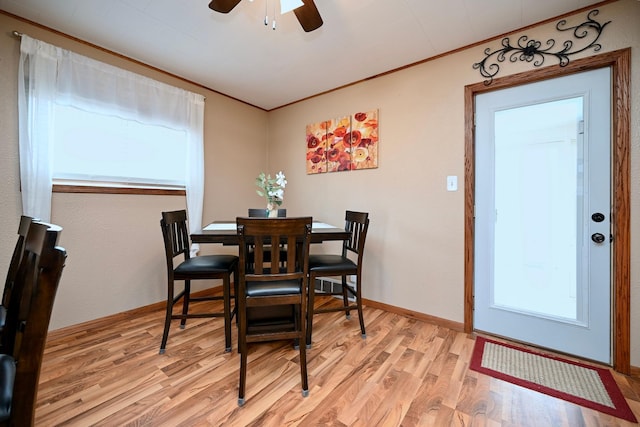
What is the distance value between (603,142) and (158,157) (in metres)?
3.66

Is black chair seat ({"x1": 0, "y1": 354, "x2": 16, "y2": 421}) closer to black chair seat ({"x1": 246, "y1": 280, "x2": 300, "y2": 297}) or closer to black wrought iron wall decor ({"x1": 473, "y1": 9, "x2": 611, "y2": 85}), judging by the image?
black chair seat ({"x1": 246, "y1": 280, "x2": 300, "y2": 297})

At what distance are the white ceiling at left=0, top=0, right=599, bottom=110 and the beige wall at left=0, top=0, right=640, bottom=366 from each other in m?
0.17

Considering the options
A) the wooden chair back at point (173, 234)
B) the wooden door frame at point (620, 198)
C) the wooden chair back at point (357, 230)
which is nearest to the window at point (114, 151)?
the wooden chair back at point (173, 234)

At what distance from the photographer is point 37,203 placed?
6.26 feet

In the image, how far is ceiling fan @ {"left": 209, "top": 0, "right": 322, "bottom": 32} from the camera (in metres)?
1.47

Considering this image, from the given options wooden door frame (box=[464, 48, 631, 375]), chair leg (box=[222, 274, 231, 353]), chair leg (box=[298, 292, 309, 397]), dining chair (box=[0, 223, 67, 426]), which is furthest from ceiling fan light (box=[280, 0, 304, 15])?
wooden door frame (box=[464, 48, 631, 375])

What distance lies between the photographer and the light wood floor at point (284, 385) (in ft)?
4.27

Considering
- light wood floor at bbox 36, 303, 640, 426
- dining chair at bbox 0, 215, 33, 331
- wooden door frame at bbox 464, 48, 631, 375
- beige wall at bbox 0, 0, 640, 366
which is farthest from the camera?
beige wall at bbox 0, 0, 640, 366

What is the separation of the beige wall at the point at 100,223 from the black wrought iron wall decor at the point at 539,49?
9.16ft

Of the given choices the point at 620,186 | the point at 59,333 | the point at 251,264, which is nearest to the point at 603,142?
the point at 620,186

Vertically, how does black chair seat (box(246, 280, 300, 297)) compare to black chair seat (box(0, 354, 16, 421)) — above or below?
above

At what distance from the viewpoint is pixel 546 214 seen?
1.94m

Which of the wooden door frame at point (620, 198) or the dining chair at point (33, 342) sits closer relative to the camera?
the dining chair at point (33, 342)

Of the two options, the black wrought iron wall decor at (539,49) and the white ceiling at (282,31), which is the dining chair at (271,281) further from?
the black wrought iron wall decor at (539,49)
